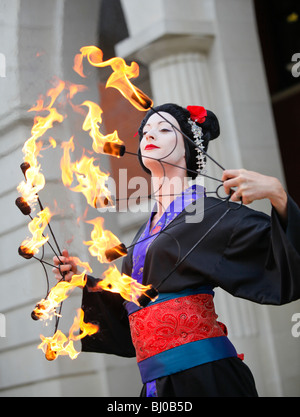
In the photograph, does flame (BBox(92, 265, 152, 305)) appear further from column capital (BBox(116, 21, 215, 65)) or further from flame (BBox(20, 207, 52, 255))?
column capital (BBox(116, 21, 215, 65))

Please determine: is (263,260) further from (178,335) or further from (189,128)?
(189,128)

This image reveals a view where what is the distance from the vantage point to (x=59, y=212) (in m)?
4.12

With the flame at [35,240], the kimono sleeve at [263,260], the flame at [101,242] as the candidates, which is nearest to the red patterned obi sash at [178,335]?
the kimono sleeve at [263,260]

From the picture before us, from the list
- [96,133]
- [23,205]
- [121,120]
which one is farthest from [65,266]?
[121,120]

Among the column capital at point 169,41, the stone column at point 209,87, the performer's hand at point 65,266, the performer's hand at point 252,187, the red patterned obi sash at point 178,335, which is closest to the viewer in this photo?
the performer's hand at point 252,187

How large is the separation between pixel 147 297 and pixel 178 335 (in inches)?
5.8

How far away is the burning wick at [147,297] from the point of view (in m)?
1.92

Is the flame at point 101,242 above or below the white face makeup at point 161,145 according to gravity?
below

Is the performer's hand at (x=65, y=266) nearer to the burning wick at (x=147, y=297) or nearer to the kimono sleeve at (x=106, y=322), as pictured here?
the kimono sleeve at (x=106, y=322)

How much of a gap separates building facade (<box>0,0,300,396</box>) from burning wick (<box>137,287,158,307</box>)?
1508 millimetres

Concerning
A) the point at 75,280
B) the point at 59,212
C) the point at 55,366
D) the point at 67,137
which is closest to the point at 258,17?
the point at 67,137

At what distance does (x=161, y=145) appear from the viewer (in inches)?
85.1

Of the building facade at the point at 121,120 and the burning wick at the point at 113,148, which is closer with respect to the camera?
the burning wick at the point at 113,148

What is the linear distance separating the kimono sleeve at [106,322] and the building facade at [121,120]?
3.94 feet
